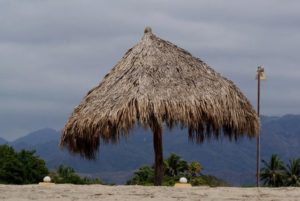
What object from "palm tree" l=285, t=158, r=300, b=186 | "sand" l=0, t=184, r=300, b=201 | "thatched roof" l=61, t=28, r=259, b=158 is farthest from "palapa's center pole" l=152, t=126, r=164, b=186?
"palm tree" l=285, t=158, r=300, b=186

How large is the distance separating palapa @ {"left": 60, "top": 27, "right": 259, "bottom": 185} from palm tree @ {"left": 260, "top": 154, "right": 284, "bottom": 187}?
3545 cm

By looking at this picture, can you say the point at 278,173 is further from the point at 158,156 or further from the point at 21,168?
the point at 158,156

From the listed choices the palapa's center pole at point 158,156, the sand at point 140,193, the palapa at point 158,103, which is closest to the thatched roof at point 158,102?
the palapa at point 158,103

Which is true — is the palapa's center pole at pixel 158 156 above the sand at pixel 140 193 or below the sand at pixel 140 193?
above

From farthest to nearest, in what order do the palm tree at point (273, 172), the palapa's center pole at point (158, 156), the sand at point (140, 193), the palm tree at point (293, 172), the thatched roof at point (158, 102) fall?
the palm tree at point (273, 172)
the palm tree at point (293, 172)
the palapa's center pole at point (158, 156)
the thatched roof at point (158, 102)
the sand at point (140, 193)

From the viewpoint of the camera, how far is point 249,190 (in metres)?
7.41

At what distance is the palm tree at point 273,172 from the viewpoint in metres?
46.1

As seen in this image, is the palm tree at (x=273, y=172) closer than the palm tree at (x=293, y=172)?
No

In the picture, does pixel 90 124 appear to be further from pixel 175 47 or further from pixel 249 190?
pixel 249 190

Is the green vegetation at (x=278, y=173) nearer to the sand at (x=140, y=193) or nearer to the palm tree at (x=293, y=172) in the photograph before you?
the palm tree at (x=293, y=172)

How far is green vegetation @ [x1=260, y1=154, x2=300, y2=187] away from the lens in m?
45.8

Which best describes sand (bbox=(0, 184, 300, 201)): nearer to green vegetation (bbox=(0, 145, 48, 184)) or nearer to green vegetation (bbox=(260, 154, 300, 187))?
green vegetation (bbox=(0, 145, 48, 184))

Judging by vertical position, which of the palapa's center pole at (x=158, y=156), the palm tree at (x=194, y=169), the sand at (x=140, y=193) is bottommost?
the sand at (x=140, y=193)

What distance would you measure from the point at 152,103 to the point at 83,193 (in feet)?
11.0
